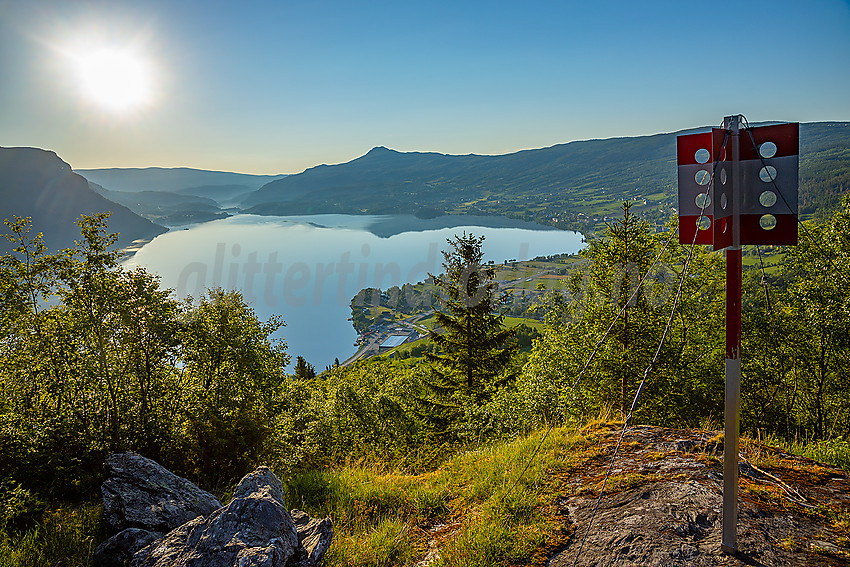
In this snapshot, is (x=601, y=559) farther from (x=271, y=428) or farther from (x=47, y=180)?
(x=47, y=180)

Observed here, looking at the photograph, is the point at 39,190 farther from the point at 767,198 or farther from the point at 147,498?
the point at 767,198

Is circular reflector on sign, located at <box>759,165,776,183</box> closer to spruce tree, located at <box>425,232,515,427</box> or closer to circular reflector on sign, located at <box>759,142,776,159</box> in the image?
circular reflector on sign, located at <box>759,142,776,159</box>

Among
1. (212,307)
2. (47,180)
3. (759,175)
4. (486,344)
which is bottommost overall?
(486,344)

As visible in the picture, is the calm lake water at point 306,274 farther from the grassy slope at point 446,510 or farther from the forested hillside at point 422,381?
the grassy slope at point 446,510

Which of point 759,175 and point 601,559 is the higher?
point 759,175

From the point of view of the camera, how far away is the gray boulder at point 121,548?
439cm

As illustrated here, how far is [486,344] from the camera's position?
19781mm

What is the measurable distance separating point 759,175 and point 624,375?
968 centimetres

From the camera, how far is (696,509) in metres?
3.79

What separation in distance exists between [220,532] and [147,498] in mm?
2407

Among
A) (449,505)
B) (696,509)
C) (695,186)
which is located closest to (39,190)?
(449,505)

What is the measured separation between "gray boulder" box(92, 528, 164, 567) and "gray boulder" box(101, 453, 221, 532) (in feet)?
1.13

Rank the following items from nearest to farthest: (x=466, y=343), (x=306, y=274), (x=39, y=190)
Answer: (x=466, y=343), (x=306, y=274), (x=39, y=190)

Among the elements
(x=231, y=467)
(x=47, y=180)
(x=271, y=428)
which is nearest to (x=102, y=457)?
(x=231, y=467)
